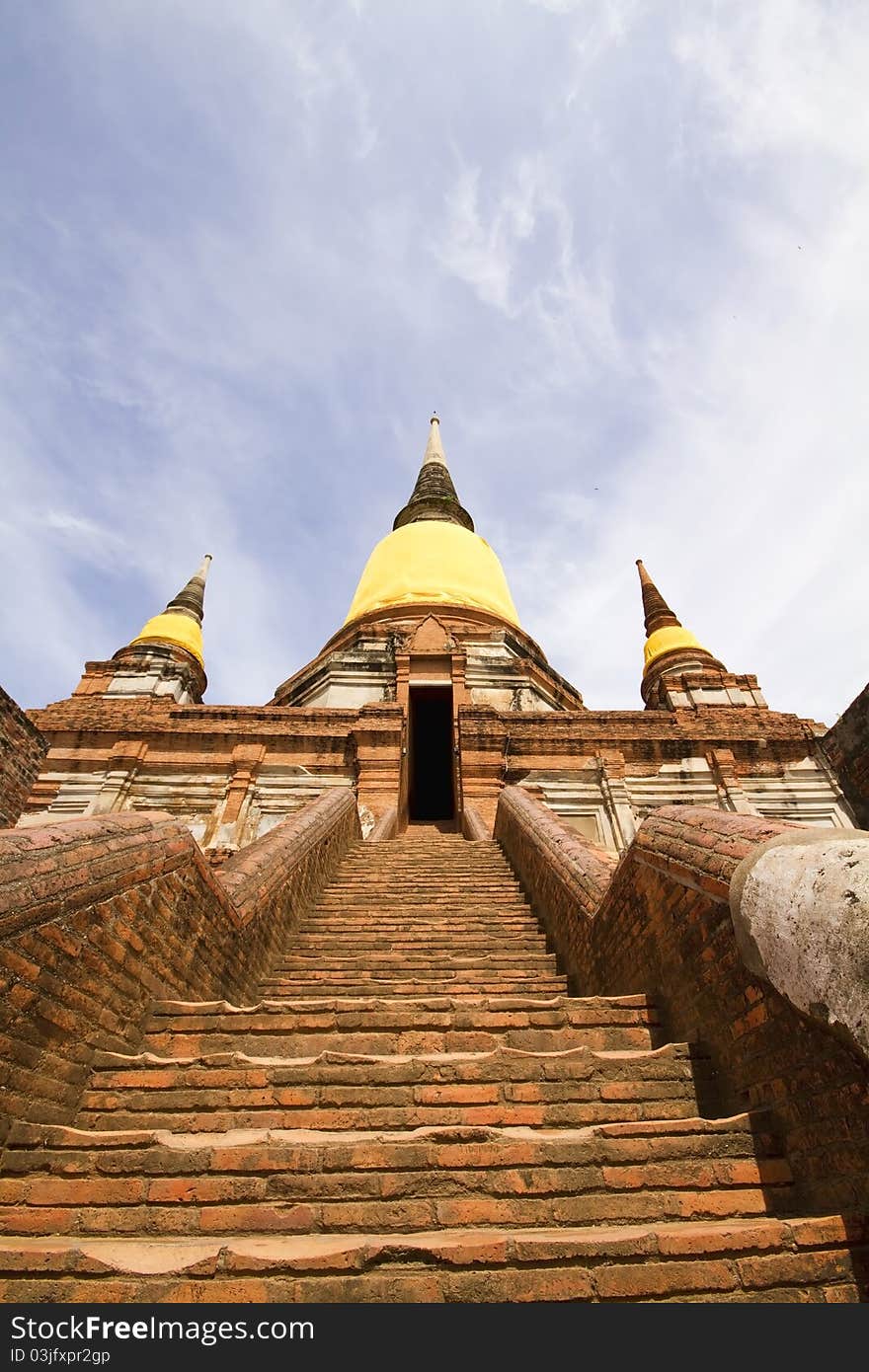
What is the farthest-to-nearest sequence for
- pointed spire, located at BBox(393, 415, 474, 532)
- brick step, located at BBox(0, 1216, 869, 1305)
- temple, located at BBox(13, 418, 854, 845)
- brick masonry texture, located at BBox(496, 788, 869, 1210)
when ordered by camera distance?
pointed spire, located at BBox(393, 415, 474, 532)
temple, located at BBox(13, 418, 854, 845)
brick masonry texture, located at BBox(496, 788, 869, 1210)
brick step, located at BBox(0, 1216, 869, 1305)

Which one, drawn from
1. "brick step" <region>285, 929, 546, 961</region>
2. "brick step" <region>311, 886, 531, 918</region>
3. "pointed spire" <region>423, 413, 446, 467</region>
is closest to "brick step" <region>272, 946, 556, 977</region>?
"brick step" <region>285, 929, 546, 961</region>

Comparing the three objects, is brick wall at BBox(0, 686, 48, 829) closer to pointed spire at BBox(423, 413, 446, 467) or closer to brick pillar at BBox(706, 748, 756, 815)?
brick pillar at BBox(706, 748, 756, 815)

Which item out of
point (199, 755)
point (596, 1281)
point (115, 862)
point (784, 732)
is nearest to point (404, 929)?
point (115, 862)

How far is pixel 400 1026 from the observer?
10.3 ft

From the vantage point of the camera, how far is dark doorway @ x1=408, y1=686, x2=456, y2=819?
1427 centimetres

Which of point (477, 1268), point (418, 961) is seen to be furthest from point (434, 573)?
point (477, 1268)

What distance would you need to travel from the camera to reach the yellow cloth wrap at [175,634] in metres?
15.6

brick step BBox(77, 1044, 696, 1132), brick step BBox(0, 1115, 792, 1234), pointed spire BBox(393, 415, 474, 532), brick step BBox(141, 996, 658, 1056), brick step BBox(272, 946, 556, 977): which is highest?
pointed spire BBox(393, 415, 474, 532)

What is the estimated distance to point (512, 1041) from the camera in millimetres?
3016

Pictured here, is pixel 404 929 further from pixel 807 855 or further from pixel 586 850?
pixel 807 855

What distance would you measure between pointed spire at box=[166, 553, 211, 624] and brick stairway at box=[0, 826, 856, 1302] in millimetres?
15729

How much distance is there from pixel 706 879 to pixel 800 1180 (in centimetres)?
103

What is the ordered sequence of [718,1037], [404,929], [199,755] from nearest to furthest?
[718,1037]
[404,929]
[199,755]

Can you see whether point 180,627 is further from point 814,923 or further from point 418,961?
point 814,923
